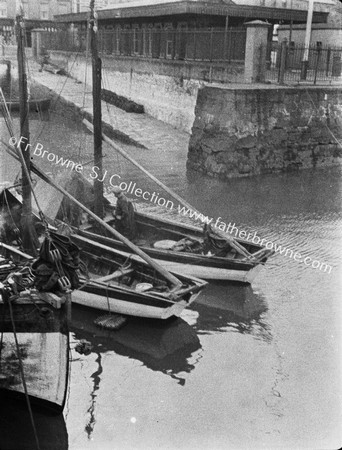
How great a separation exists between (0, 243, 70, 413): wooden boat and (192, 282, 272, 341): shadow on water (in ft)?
11.7

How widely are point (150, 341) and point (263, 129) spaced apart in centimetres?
1352

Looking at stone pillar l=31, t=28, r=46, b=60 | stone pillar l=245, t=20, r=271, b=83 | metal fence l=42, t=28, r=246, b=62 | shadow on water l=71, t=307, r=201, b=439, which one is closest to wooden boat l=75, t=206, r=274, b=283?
shadow on water l=71, t=307, r=201, b=439

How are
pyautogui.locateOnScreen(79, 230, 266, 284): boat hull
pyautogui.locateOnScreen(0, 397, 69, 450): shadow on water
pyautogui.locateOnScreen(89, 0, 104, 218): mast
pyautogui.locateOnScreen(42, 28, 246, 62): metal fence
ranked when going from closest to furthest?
pyautogui.locateOnScreen(0, 397, 69, 450): shadow on water → pyautogui.locateOnScreen(79, 230, 266, 284): boat hull → pyautogui.locateOnScreen(89, 0, 104, 218): mast → pyautogui.locateOnScreen(42, 28, 246, 62): metal fence

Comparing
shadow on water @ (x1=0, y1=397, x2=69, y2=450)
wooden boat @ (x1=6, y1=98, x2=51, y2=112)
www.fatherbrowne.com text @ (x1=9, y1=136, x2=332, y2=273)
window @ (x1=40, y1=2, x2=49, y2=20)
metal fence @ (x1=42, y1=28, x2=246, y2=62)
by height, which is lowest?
shadow on water @ (x1=0, y1=397, x2=69, y2=450)

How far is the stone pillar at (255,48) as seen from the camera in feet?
74.0

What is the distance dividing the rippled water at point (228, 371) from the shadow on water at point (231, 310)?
0.02 metres

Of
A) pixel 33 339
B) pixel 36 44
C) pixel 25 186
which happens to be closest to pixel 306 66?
pixel 25 186

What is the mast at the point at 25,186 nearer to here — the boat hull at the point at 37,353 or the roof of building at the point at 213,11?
the boat hull at the point at 37,353

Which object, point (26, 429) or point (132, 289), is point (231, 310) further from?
point (26, 429)

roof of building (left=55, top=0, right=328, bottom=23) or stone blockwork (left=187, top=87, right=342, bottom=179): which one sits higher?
roof of building (left=55, top=0, right=328, bottom=23)

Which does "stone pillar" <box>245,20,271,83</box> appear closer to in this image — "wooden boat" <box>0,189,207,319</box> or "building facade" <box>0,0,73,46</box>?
"wooden boat" <box>0,189,207,319</box>

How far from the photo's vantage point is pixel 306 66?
24516 millimetres

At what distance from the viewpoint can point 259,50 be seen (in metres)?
22.7

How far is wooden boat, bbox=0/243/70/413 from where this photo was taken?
8578 mm
